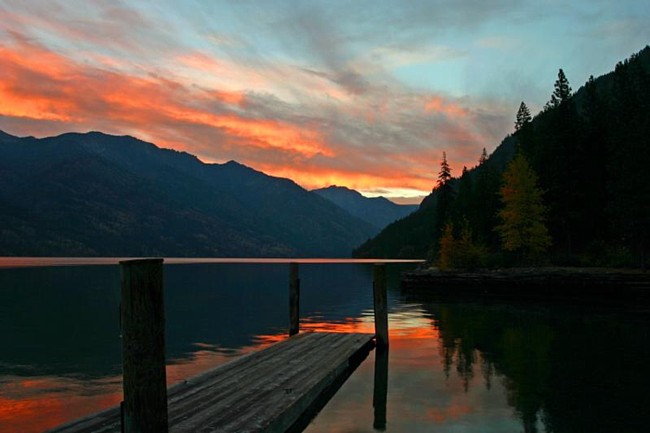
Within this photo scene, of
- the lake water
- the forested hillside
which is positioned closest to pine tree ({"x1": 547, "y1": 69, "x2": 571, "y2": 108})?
the forested hillside

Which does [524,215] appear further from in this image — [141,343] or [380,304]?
[141,343]

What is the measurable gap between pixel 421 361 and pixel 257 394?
33.5ft

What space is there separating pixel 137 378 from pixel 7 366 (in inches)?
651

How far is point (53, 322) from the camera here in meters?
33.8

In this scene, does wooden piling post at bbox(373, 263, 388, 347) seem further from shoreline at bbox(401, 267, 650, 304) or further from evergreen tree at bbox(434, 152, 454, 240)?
evergreen tree at bbox(434, 152, 454, 240)

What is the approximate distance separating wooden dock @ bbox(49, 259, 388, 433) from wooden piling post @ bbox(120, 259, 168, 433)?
13 mm

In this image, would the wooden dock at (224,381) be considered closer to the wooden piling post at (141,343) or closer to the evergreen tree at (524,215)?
the wooden piling post at (141,343)

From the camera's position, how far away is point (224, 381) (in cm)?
1396

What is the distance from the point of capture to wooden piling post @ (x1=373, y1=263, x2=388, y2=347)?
23.2 meters

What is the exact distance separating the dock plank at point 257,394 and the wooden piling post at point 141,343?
84.6 inches

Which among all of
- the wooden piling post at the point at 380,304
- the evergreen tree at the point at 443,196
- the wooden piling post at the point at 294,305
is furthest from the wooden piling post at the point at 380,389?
the evergreen tree at the point at 443,196

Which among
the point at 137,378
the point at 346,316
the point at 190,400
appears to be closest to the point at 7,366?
the point at 190,400

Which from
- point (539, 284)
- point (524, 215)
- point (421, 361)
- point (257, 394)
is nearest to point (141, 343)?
point (257, 394)

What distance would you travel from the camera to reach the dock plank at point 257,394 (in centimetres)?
1020
